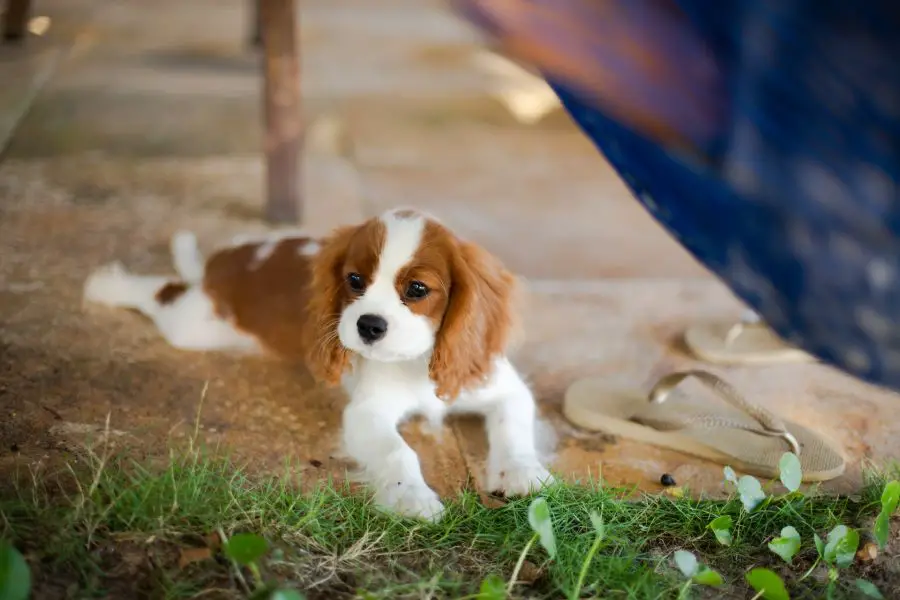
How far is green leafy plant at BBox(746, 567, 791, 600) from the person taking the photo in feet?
5.89

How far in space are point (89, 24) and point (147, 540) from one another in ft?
15.8

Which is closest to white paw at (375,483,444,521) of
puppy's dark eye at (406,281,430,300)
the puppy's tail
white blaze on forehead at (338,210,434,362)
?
white blaze on forehead at (338,210,434,362)

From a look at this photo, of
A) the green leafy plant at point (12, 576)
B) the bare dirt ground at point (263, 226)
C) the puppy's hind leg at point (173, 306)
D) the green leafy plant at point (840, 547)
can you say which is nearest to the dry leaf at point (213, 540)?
the green leafy plant at point (12, 576)

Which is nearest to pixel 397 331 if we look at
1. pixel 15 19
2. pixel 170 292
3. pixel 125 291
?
pixel 170 292

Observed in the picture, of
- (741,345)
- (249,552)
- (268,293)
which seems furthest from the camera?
(741,345)

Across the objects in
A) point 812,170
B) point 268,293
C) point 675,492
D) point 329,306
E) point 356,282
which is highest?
point 812,170

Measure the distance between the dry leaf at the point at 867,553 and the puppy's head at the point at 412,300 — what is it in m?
0.85

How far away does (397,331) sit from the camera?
6.77ft

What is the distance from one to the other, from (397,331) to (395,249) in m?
0.17

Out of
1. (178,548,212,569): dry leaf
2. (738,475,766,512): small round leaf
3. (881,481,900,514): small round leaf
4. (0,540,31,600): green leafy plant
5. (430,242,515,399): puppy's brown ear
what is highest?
(430,242,515,399): puppy's brown ear

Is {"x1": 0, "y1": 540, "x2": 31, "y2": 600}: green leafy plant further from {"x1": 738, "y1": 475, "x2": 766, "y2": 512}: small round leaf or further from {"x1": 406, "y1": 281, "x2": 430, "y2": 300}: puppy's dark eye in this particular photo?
{"x1": 738, "y1": 475, "x2": 766, "y2": 512}: small round leaf

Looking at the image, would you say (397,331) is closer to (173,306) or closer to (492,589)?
(492,589)

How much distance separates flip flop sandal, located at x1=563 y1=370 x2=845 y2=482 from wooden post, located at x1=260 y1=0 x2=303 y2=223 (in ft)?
4.53

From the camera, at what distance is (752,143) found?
4.62 feet
